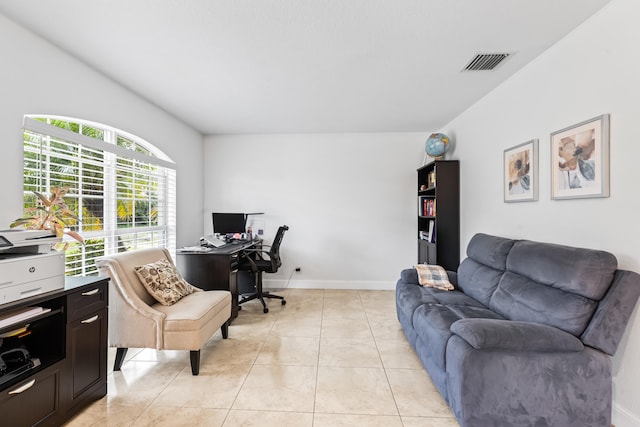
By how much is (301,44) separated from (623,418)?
10.4 feet

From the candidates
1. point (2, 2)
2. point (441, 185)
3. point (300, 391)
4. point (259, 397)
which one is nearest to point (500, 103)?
point (441, 185)

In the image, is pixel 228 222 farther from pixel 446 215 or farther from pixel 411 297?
pixel 446 215

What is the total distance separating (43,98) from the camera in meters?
2.07

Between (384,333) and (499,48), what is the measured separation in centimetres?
278

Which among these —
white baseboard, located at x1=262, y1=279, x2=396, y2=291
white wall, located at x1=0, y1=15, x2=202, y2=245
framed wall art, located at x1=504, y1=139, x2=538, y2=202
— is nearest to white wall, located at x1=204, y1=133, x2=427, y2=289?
white baseboard, located at x1=262, y1=279, x2=396, y2=291

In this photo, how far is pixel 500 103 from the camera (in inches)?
114

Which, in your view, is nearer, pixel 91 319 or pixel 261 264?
pixel 91 319

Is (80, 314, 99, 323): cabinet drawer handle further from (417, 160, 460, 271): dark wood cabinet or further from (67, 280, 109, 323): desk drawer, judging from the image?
(417, 160, 460, 271): dark wood cabinet

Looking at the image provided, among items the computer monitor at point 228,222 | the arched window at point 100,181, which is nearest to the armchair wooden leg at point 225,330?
the arched window at point 100,181

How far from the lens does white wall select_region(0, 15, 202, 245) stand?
1.83m

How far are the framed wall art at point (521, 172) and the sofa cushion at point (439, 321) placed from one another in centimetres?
108

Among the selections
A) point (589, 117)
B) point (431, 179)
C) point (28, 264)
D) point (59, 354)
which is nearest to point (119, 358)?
point (59, 354)

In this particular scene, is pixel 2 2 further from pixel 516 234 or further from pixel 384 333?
pixel 516 234

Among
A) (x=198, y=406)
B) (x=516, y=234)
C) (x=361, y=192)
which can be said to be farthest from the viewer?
(x=361, y=192)
